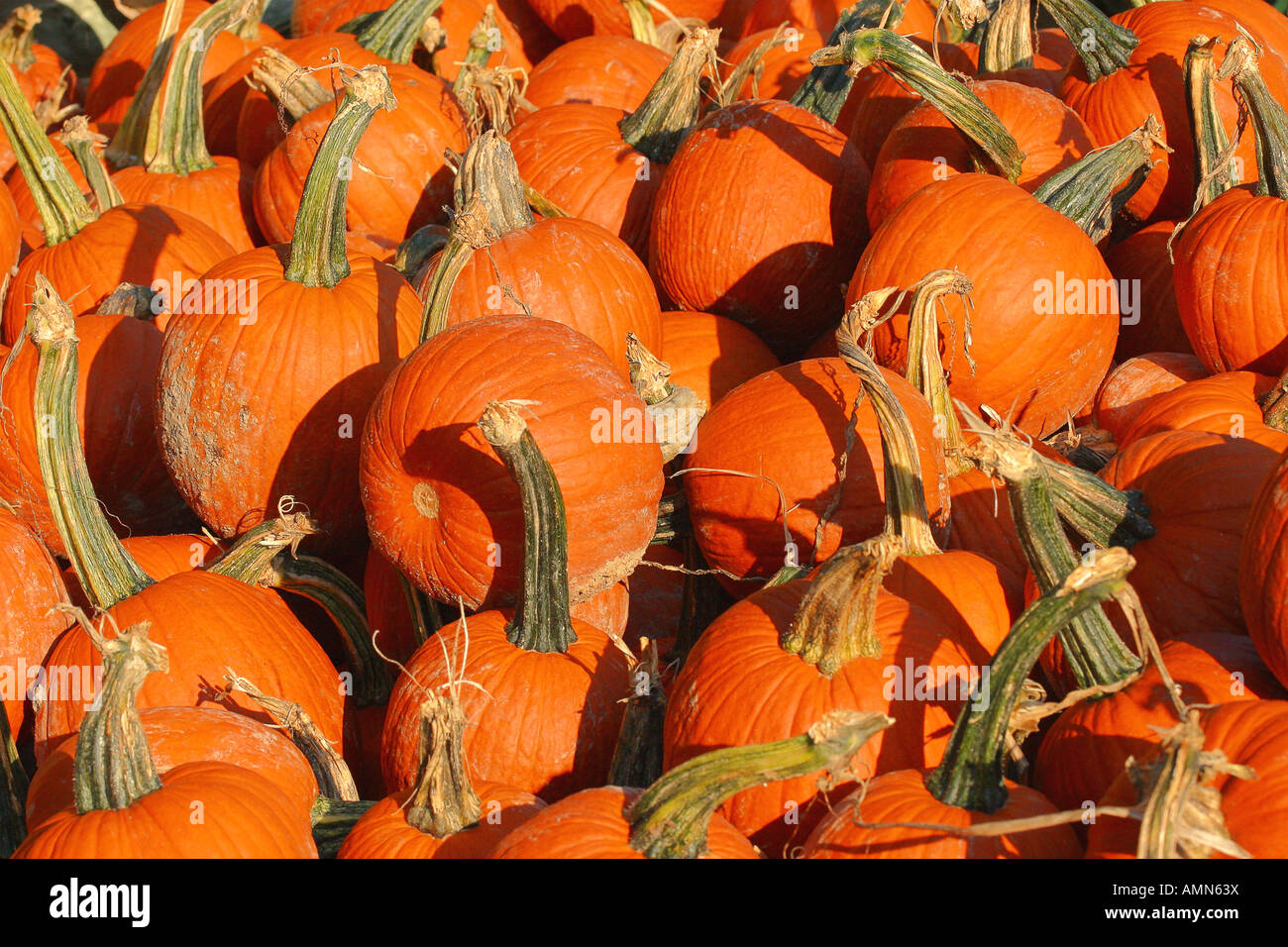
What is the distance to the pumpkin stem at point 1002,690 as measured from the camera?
1910 millimetres

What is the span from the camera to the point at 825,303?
13.0 feet

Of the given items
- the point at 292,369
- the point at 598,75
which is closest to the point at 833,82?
the point at 598,75

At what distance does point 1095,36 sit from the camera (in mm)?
4082

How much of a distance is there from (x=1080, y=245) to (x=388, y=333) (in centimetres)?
192

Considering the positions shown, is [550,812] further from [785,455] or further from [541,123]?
[541,123]

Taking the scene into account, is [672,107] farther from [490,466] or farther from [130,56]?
[130,56]

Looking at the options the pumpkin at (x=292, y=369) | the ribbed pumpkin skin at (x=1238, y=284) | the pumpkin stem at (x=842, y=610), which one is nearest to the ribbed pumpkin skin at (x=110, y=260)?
the pumpkin at (x=292, y=369)

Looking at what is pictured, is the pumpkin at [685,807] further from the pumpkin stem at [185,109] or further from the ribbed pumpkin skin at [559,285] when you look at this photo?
the pumpkin stem at [185,109]

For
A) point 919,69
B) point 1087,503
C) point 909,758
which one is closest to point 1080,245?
point 919,69

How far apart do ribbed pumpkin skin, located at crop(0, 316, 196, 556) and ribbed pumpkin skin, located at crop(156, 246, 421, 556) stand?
10.8 inches

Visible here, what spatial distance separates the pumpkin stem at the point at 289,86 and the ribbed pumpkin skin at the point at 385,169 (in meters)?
0.07

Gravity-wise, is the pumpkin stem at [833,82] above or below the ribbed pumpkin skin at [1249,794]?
above

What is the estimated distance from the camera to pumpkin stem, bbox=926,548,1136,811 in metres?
1.91

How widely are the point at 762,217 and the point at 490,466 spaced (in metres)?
1.51
